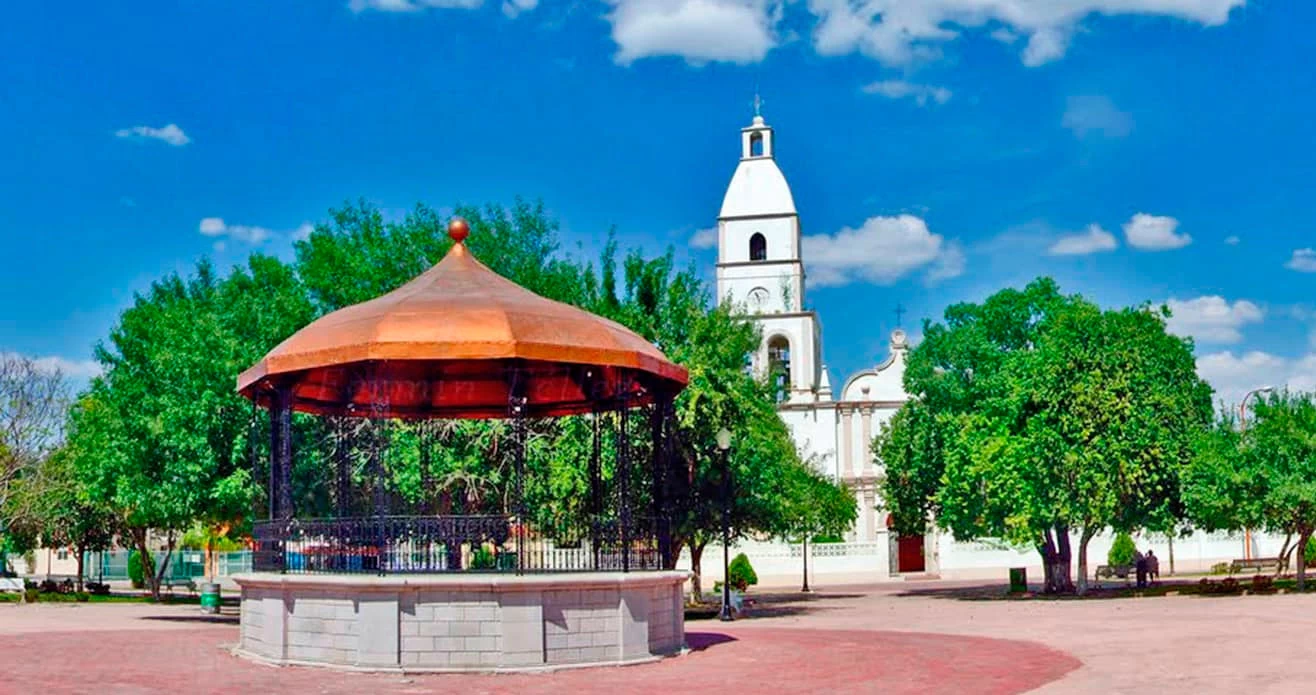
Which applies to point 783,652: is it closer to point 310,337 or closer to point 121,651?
point 310,337

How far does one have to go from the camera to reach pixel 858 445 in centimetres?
7162

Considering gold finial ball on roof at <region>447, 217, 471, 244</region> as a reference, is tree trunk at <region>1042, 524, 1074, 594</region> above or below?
below

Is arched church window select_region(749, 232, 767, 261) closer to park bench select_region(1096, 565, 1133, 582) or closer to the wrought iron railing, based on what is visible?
park bench select_region(1096, 565, 1133, 582)

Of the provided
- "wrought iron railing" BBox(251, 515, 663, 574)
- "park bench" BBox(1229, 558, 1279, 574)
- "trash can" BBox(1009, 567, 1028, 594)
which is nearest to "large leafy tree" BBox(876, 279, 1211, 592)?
"trash can" BBox(1009, 567, 1028, 594)

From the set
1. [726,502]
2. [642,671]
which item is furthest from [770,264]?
[642,671]

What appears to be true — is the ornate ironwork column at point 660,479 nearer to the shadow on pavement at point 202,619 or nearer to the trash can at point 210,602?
the shadow on pavement at point 202,619

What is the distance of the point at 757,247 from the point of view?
2827 inches

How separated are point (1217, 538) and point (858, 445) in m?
18.4

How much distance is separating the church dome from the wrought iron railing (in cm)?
5053

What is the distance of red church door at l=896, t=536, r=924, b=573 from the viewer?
6269cm

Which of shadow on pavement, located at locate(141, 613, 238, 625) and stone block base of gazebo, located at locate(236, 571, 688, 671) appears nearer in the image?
stone block base of gazebo, located at locate(236, 571, 688, 671)

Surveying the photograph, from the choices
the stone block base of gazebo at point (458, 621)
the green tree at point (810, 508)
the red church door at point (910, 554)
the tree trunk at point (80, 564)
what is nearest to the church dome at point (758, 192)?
the green tree at point (810, 508)

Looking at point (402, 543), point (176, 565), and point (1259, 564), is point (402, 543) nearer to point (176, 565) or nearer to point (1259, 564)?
point (1259, 564)

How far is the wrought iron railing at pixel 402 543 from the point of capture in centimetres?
1856
